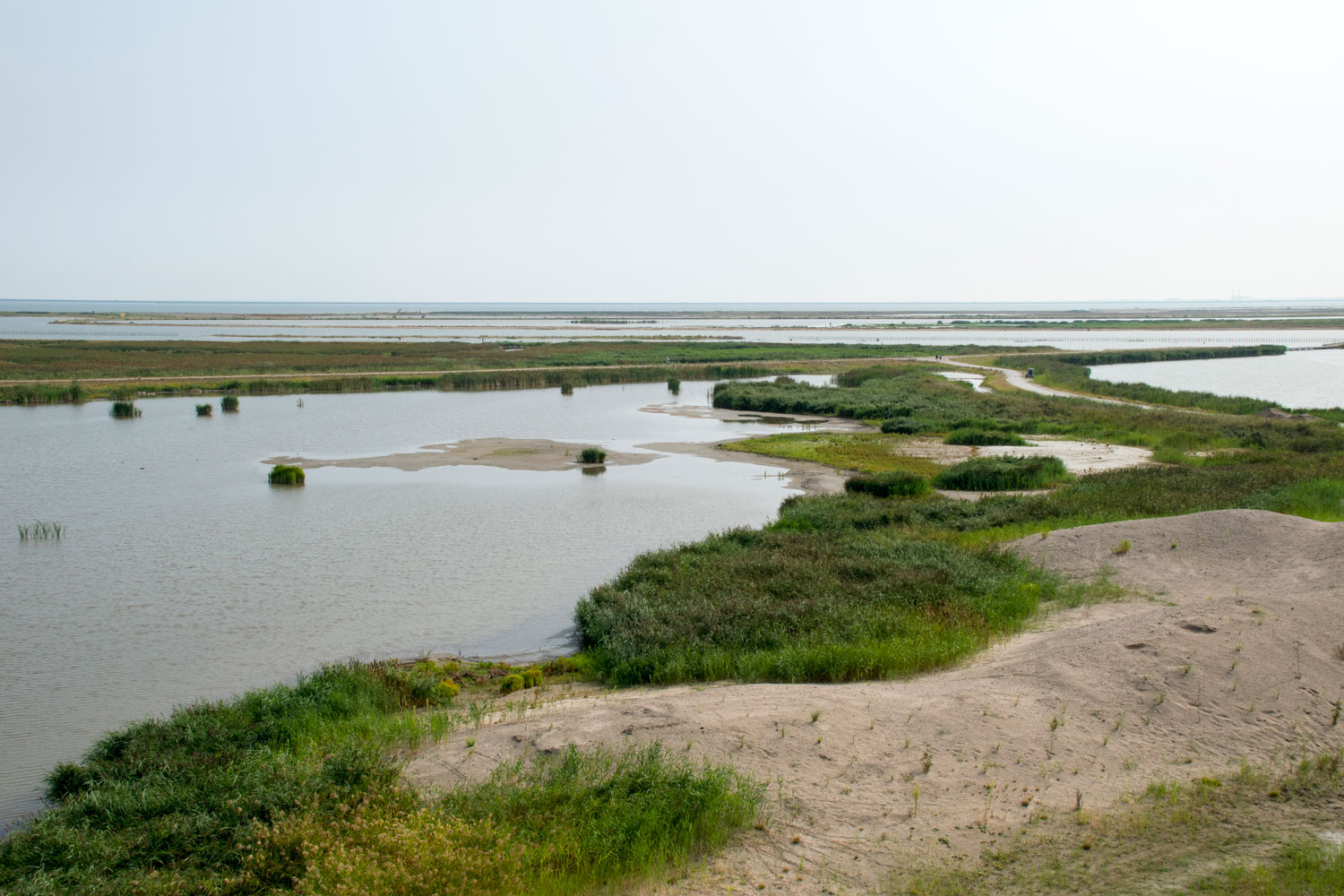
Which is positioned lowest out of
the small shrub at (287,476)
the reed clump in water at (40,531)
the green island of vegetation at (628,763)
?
the reed clump in water at (40,531)

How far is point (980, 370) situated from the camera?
2781 inches

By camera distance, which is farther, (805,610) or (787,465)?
(787,465)

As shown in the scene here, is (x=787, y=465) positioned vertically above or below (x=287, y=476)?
below

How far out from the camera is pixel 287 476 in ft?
95.7

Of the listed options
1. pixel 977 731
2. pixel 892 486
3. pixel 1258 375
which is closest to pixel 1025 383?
pixel 1258 375

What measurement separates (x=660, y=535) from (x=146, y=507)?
571 inches

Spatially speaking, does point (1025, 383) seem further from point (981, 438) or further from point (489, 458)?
point (489, 458)

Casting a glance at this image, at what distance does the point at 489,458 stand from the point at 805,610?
73.7 ft

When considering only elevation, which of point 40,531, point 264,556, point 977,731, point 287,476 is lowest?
point 264,556

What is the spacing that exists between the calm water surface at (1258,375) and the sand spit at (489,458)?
40.3 m

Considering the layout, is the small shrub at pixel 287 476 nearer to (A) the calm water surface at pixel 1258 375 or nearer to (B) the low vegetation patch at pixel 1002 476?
(B) the low vegetation patch at pixel 1002 476

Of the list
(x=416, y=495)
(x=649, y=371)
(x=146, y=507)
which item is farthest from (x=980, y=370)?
(x=146, y=507)

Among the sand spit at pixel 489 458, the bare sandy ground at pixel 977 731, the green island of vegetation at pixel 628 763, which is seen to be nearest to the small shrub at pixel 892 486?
the green island of vegetation at pixel 628 763

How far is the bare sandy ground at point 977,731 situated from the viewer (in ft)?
23.4
